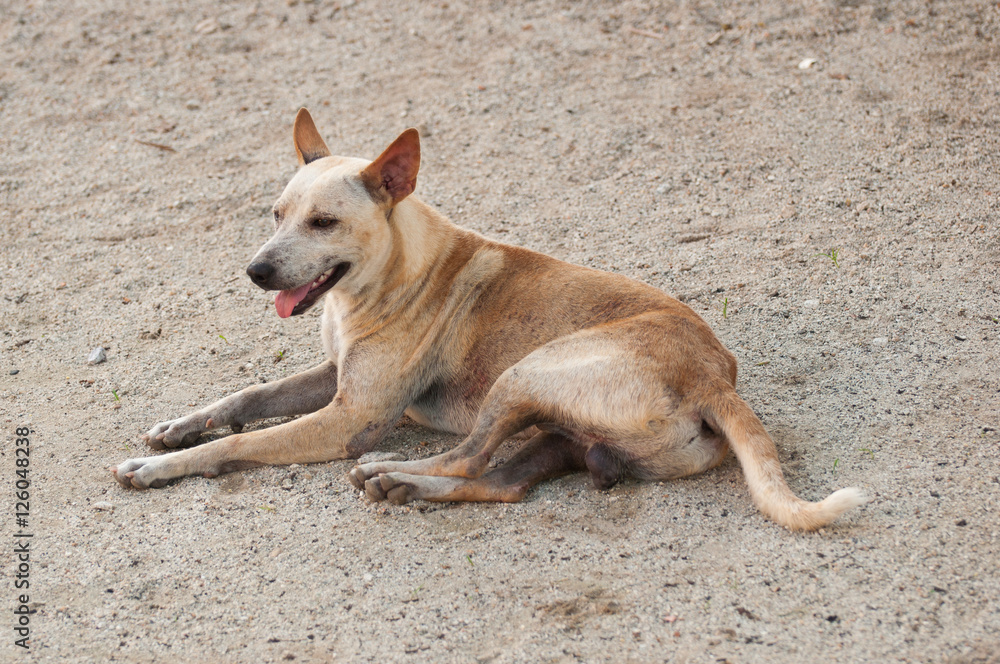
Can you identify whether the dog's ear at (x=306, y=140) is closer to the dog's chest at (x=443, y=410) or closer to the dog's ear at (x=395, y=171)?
the dog's ear at (x=395, y=171)

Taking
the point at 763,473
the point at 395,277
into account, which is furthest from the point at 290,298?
the point at 763,473

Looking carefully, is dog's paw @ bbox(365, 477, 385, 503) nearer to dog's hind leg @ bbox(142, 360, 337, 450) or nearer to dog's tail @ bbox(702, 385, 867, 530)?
dog's hind leg @ bbox(142, 360, 337, 450)

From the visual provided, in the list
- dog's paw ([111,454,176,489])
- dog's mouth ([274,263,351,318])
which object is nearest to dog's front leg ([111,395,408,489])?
dog's paw ([111,454,176,489])

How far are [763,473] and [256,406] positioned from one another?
235cm

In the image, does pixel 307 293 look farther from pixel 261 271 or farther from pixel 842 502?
pixel 842 502

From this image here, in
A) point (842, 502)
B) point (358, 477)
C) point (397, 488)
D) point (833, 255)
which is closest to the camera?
point (842, 502)

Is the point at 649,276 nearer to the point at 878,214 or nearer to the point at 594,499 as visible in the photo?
the point at 878,214

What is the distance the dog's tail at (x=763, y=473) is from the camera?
3.11 metres

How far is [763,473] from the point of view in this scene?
326cm

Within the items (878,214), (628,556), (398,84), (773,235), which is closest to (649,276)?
(773,235)

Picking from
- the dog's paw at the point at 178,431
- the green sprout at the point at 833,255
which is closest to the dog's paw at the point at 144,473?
the dog's paw at the point at 178,431

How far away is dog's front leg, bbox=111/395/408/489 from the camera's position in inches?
154

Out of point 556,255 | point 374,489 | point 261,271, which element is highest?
point 261,271

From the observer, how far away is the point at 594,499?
3617 millimetres
